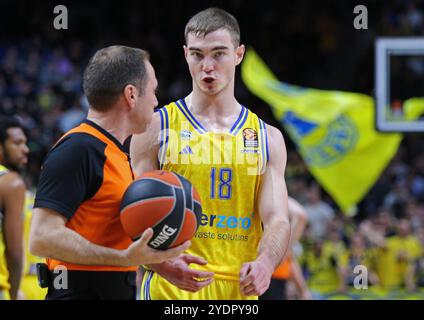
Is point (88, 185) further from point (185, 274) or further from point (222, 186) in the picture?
point (222, 186)

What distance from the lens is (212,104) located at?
16.3ft

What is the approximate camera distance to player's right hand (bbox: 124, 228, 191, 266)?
147 inches

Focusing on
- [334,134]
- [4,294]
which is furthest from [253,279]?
[334,134]

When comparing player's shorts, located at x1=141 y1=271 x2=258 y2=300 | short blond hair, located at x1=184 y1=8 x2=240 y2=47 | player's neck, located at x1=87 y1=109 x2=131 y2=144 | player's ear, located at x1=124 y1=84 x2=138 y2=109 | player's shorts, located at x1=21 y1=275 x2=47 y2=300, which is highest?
short blond hair, located at x1=184 y1=8 x2=240 y2=47

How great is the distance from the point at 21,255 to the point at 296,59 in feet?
37.8

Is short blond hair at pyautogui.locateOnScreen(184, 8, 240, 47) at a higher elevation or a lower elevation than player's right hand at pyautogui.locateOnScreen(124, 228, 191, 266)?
higher

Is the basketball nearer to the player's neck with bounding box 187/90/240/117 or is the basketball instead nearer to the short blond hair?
the player's neck with bounding box 187/90/240/117

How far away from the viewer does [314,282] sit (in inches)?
490

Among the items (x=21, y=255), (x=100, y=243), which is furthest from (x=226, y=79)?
(x=21, y=255)

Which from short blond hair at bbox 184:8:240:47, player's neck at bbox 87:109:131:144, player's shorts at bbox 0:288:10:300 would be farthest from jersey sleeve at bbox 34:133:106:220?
player's shorts at bbox 0:288:10:300

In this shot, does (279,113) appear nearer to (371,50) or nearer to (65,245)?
(371,50)

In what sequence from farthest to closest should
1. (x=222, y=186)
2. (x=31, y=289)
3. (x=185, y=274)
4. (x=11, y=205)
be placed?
(x=31, y=289) < (x=11, y=205) < (x=222, y=186) < (x=185, y=274)

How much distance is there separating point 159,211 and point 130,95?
2.10ft

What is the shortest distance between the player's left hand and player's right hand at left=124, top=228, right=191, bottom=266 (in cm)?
52
